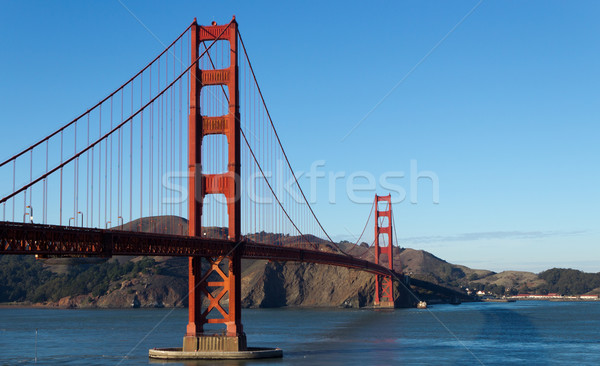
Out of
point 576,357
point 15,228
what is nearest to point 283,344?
point 576,357

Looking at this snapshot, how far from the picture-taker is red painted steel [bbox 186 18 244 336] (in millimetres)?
49906

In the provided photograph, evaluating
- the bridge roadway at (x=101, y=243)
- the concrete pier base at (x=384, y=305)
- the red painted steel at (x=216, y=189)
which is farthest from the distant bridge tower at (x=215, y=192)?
the concrete pier base at (x=384, y=305)

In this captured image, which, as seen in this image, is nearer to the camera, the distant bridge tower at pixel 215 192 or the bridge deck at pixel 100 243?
the bridge deck at pixel 100 243

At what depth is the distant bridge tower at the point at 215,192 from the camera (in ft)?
163

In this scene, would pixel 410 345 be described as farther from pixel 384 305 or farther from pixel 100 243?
pixel 384 305

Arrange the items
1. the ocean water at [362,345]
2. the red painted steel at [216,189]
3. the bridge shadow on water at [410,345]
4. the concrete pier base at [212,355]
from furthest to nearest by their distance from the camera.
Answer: the ocean water at [362,345] → the bridge shadow on water at [410,345] → the red painted steel at [216,189] → the concrete pier base at [212,355]

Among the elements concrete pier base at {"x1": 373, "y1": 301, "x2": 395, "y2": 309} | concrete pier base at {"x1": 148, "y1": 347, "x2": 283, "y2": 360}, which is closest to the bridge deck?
concrete pier base at {"x1": 148, "y1": 347, "x2": 283, "y2": 360}

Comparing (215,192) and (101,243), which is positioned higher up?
(215,192)

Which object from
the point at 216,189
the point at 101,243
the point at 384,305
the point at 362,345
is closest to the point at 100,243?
the point at 101,243

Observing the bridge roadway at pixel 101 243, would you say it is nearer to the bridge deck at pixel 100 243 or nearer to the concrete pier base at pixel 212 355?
the bridge deck at pixel 100 243

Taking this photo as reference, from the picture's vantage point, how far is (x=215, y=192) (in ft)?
168

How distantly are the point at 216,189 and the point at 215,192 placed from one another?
0.26 metres

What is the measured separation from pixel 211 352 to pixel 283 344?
17257mm

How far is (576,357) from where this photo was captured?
59.1 m
